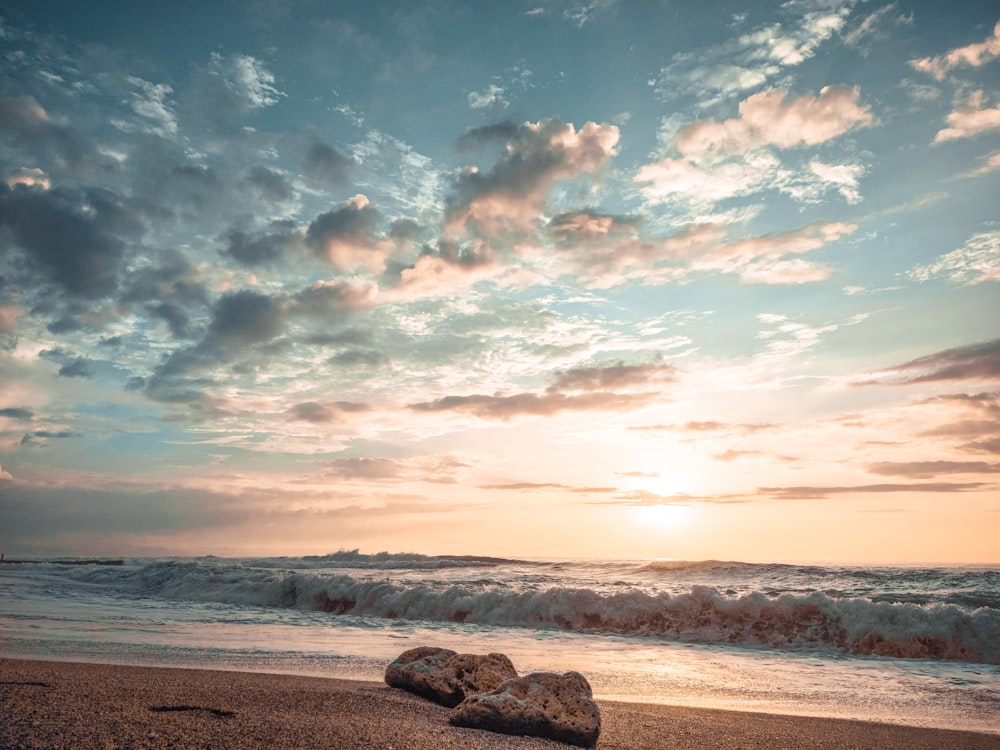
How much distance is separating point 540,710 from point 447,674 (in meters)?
1.89

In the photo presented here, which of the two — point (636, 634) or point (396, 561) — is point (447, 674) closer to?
point (636, 634)

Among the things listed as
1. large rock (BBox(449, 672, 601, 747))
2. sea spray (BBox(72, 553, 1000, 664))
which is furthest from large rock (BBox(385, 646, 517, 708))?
sea spray (BBox(72, 553, 1000, 664))

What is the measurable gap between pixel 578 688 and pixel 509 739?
85cm

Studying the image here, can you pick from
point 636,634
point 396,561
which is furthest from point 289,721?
point 396,561

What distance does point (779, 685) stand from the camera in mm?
9859

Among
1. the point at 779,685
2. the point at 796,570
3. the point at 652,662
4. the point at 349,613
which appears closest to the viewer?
the point at 779,685

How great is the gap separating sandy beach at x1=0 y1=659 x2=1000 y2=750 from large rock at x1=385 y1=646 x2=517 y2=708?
185 millimetres

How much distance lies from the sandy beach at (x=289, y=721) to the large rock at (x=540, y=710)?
138 millimetres

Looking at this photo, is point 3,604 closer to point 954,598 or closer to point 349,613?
point 349,613

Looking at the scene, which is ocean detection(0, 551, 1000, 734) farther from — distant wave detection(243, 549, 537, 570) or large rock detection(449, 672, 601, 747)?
distant wave detection(243, 549, 537, 570)

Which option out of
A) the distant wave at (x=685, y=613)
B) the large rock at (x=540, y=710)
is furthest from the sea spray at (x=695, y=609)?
the large rock at (x=540, y=710)

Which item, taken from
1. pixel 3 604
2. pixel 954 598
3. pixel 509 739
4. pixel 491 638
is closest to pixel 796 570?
pixel 954 598

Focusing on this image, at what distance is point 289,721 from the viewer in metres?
5.53

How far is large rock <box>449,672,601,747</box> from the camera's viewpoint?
5723 millimetres
